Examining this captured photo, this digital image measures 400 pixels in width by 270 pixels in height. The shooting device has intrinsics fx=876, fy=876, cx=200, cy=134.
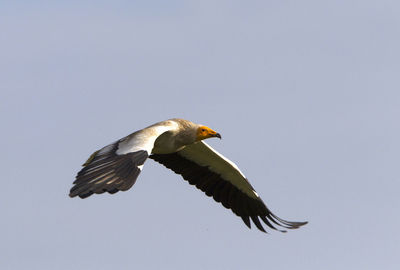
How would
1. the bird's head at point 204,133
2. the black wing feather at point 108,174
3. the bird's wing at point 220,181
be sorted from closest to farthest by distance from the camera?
the black wing feather at point 108,174
the bird's head at point 204,133
the bird's wing at point 220,181

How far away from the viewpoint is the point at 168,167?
17406 millimetres

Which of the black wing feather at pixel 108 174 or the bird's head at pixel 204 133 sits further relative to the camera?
the bird's head at pixel 204 133

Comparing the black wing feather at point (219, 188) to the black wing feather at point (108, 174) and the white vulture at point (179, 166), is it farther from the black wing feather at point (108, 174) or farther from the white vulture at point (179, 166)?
the black wing feather at point (108, 174)

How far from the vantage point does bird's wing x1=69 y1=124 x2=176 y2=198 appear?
39.2 feet

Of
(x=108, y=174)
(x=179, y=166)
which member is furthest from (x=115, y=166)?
(x=179, y=166)

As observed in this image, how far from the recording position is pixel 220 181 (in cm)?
1717

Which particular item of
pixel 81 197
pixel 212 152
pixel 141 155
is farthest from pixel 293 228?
pixel 81 197

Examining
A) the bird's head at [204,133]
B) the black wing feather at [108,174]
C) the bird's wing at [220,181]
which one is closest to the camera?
the black wing feather at [108,174]

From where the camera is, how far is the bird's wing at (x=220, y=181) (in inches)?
667

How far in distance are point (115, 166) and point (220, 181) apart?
191 inches

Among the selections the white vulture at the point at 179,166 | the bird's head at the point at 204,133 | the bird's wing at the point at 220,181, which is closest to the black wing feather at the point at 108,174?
the white vulture at the point at 179,166

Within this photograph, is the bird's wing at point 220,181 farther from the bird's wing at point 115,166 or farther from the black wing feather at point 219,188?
the bird's wing at point 115,166

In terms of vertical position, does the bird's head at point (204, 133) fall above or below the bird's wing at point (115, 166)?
above

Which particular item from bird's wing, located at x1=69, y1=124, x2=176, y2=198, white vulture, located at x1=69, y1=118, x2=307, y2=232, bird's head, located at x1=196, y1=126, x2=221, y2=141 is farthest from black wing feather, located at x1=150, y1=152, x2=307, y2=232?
bird's wing, located at x1=69, y1=124, x2=176, y2=198
